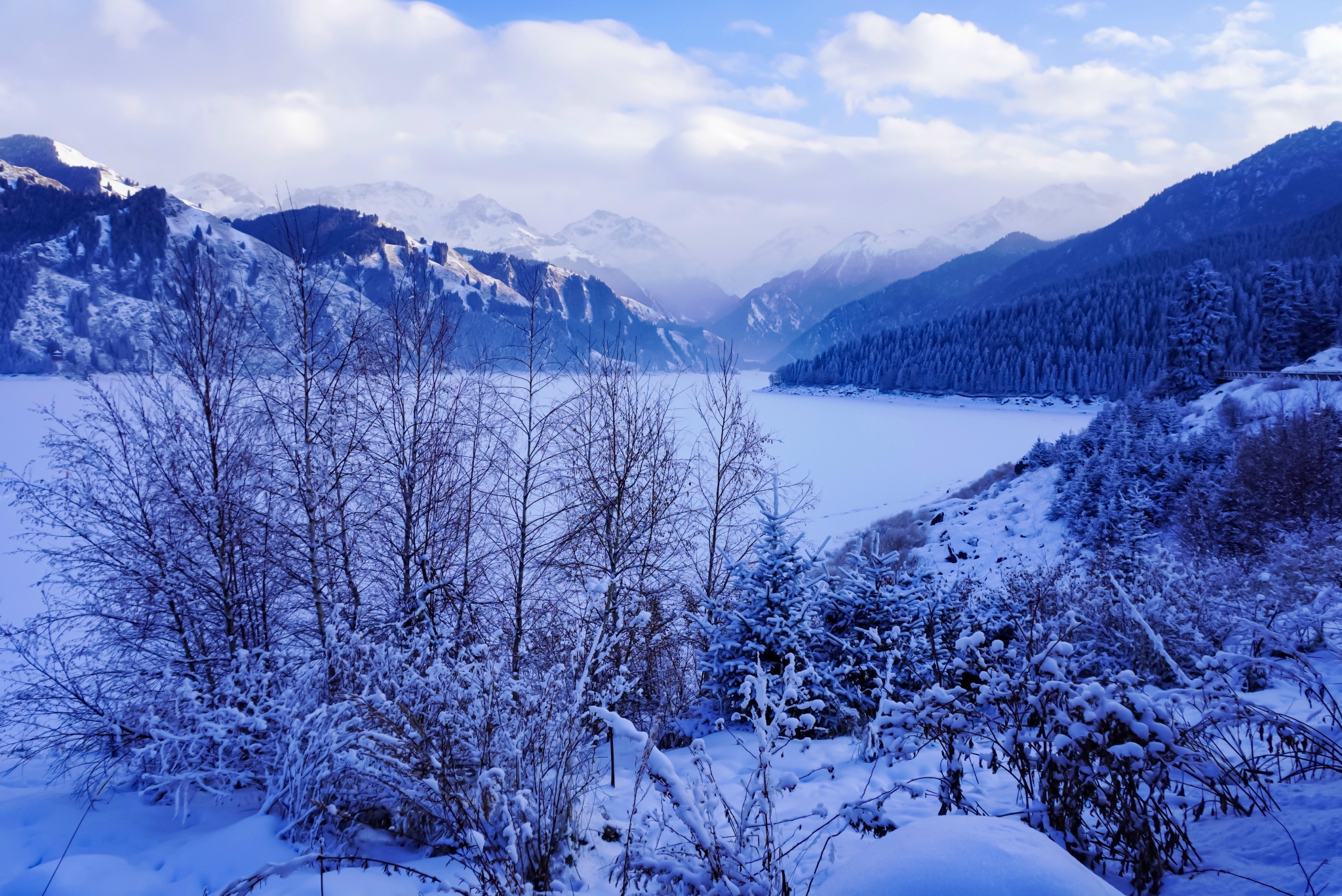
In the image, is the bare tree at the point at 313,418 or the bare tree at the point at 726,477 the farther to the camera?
the bare tree at the point at 726,477

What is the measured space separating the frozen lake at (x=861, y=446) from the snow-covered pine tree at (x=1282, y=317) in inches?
494

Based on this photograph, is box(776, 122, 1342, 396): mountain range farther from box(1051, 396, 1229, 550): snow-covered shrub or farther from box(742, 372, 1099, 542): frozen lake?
box(1051, 396, 1229, 550): snow-covered shrub

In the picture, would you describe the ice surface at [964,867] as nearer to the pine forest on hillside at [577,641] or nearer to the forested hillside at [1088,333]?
the pine forest on hillside at [577,641]

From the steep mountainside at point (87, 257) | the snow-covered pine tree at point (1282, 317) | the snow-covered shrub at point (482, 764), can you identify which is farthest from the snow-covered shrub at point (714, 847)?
the steep mountainside at point (87, 257)

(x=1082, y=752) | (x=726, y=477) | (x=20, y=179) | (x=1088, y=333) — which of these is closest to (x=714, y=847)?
(x=1082, y=752)

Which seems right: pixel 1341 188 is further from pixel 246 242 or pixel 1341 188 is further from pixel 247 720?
pixel 246 242

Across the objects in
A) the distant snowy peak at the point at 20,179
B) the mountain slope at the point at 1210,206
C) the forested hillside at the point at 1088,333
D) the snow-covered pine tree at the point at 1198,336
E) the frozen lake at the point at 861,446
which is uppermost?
the mountain slope at the point at 1210,206

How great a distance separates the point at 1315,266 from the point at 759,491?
305 feet

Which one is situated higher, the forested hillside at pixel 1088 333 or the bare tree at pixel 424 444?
the forested hillside at pixel 1088 333

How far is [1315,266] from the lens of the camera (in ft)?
217

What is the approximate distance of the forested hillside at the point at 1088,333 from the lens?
68.4 meters

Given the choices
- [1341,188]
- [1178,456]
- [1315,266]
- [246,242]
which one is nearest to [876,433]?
[1178,456]

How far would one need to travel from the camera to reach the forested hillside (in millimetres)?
68438

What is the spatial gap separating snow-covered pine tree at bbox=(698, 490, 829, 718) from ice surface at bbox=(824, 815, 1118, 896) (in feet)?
15.0
